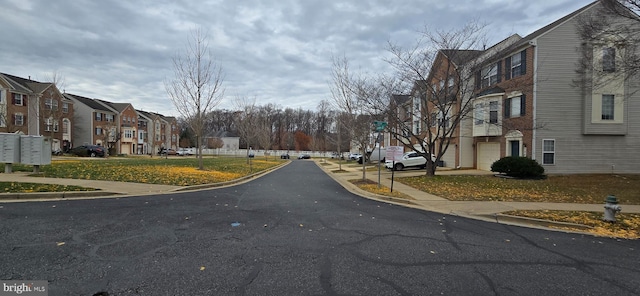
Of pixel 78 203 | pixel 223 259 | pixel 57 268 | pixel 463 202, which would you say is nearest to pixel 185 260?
pixel 223 259

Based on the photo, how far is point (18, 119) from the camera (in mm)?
39969

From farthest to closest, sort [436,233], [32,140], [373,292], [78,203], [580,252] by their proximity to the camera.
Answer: [32,140] < [78,203] < [436,233] < [580,252] < [373,292]

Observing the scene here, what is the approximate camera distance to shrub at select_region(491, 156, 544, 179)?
18.1 metres

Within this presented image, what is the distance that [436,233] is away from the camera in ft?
21.2

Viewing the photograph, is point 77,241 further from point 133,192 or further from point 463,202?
point 463,202

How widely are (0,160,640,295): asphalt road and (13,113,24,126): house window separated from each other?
143ft

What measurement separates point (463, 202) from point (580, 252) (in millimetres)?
5085

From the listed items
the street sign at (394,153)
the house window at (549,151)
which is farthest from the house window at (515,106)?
the street sign at (394,153)

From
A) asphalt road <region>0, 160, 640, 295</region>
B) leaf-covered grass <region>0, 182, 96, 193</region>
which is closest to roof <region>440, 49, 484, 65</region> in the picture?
asphalt road <region>0, 160, 640, 295</region>

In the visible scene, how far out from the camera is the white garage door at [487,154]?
24.2 metres

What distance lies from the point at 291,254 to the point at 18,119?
2012 inches

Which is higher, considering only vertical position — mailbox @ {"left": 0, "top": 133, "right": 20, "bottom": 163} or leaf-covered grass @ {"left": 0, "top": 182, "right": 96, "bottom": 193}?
mailbox @ {"left": 0, "top": 133, "right": 20, "bottom": 163}

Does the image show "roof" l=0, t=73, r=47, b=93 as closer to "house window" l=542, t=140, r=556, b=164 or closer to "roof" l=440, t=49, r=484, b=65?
"roof" l=440, t=49, r=484, b=65

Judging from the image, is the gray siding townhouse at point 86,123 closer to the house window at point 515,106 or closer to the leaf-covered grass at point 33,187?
the leaf-covered grass at point 33,187
